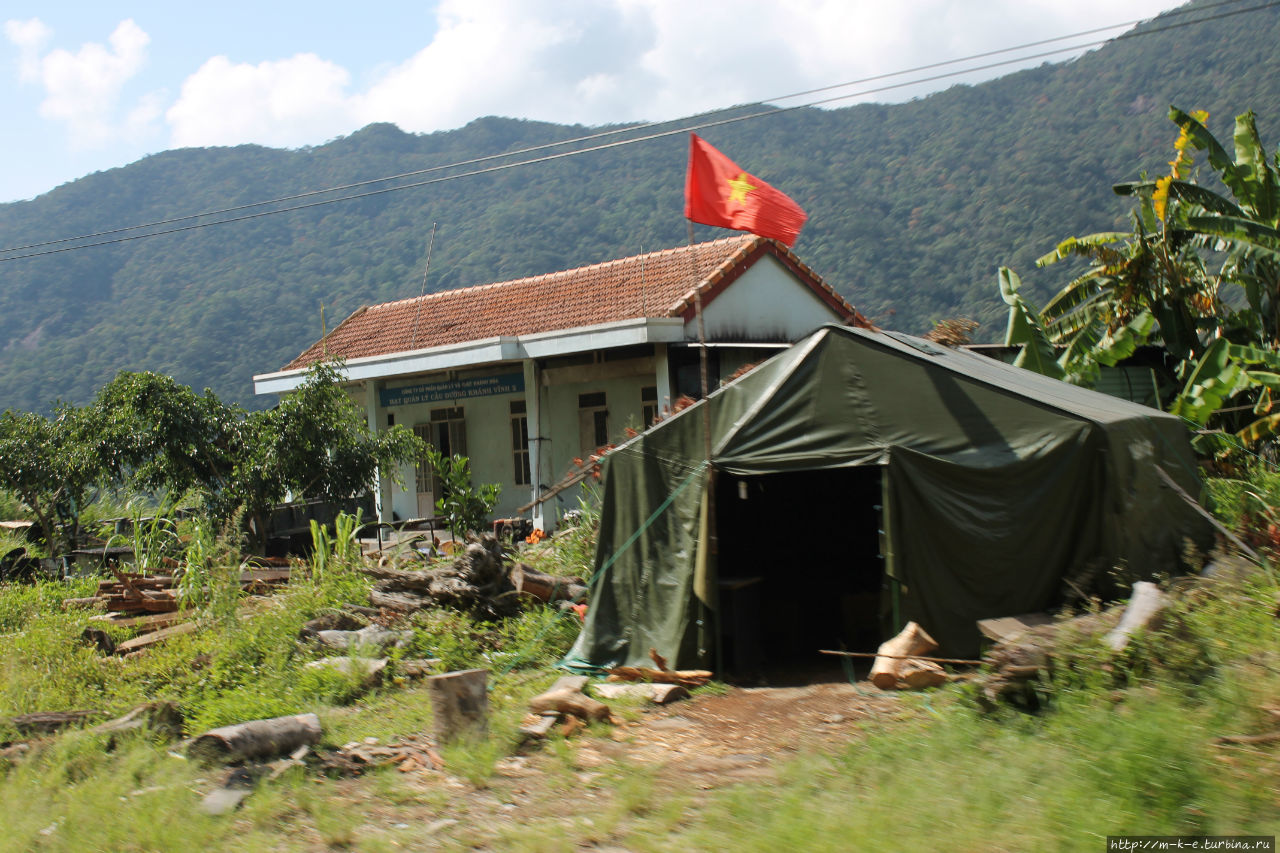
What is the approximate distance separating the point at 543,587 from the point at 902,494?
3.84 m

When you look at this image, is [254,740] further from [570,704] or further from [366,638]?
[366,638]

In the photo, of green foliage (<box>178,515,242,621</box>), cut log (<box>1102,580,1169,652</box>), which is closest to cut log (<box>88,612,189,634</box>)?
A: green foliage (<box>178,515,242,621</box>)

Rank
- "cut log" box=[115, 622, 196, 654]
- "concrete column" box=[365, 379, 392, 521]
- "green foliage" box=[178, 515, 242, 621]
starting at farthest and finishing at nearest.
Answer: "concrete column" box=[365, 379, 392, 521] → "cut log" box=[115, 622, 196, 654] → "green foliage" box=[178, 515, 242, 621]

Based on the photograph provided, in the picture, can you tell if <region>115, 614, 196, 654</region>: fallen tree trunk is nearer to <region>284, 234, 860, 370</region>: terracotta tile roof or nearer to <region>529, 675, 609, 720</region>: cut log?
<region>529, 675, 609, 720</region>: cut log

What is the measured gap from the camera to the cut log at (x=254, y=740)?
6316 millimetres

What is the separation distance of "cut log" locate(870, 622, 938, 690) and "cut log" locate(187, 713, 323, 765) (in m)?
3.83

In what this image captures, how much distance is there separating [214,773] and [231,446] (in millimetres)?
10079

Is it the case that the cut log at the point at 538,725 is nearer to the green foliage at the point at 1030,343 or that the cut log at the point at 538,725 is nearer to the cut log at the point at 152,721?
the cut log at the point at 152,721

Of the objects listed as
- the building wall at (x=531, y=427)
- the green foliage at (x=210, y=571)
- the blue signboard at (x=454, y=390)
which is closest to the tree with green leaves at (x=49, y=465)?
the green foliage at (x=210, y=571)

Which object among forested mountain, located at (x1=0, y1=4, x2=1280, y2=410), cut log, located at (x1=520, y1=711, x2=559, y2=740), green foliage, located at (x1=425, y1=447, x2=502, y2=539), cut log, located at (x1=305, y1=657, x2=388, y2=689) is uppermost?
forested mountain, located at (x1=0, y1=4, x2=1280, y2=410)

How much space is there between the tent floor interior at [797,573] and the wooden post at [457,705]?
227cm

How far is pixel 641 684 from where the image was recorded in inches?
310

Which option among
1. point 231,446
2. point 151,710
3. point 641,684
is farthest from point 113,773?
point 231,446

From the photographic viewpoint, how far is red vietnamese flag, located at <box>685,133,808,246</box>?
7.82 meters
